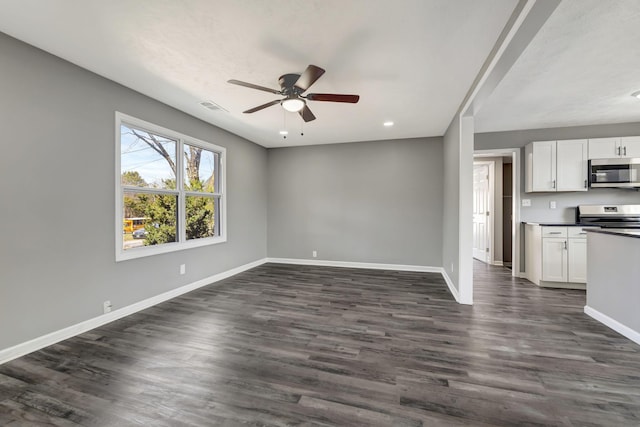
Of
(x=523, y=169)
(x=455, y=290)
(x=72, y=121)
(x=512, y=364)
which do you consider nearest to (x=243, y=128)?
(x=72, y=121)

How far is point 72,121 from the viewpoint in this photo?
253 cm

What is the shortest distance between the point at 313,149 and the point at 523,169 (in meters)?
3.95

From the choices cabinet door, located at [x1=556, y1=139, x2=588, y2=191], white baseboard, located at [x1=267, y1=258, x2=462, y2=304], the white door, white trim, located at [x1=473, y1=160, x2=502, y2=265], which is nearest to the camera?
cabinet door, located at [x1=556, y1=139, x2=588, y2=191]

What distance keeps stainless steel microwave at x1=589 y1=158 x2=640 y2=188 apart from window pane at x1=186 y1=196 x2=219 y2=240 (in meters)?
6.19

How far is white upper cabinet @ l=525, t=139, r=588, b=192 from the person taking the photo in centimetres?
420

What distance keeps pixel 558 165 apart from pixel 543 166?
0.69 feet

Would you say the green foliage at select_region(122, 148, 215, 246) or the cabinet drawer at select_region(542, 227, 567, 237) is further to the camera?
the cabinet drawer at select_region(542, 227, 567, 237)

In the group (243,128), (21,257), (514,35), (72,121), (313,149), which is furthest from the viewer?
(313,149)

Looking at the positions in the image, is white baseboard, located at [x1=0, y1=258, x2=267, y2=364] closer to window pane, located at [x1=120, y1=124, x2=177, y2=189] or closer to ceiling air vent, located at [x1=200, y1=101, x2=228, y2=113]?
window pane, located at [x1=120, y1=124, x2=177, y2=189]

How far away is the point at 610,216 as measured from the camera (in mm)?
4195

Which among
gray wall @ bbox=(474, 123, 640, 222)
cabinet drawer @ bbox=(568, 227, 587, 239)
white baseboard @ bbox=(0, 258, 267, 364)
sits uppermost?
gray wall @ bbox=(474, 123, 640, 222)

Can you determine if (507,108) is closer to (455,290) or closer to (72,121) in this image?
(455,290)

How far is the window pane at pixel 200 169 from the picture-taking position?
399 cm

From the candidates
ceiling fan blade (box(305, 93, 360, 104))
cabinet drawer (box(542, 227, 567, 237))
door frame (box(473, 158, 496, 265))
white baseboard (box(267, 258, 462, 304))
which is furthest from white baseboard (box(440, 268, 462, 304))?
ceiling fan blade (box(305, 93, 360, 104))
